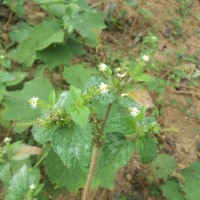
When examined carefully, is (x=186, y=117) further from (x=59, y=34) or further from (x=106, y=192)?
(x=59, y=34)

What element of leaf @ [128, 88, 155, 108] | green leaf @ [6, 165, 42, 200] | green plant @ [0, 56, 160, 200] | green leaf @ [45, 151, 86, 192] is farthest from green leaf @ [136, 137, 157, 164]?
leaf @ [128, 88, 155, 108]

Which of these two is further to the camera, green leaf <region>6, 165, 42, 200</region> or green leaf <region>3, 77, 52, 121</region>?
green leaf <region>3, 77, 52, 121</region>

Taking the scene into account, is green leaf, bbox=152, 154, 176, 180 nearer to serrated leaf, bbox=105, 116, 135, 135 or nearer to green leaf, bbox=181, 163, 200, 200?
green leaf, bbox=181, 163, 200, 200

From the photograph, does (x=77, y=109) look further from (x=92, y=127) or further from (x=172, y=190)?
(x=172, y=190)

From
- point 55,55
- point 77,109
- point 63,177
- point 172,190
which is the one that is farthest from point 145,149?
point 55,55

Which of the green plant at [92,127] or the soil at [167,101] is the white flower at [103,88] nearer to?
the green plant at [92,127]
